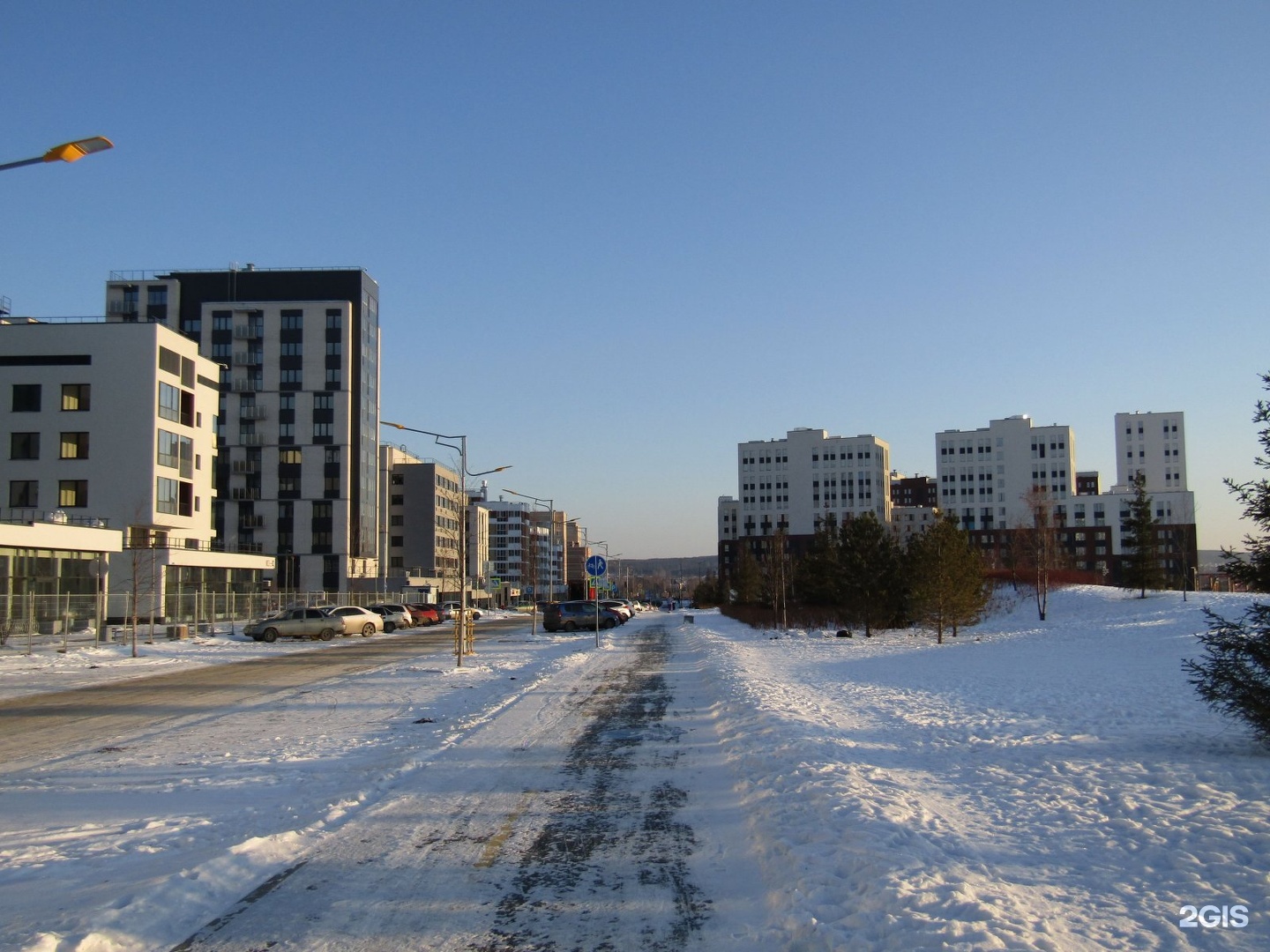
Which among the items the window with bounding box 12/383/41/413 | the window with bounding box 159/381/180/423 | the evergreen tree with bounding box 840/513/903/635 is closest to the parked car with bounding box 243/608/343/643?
the window with bounding box 159/381/180/423

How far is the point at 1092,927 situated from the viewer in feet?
17.8

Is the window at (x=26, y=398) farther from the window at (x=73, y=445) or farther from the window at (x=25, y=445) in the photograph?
the window at (x=73, y=445)

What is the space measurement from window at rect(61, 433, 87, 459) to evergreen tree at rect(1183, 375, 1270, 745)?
60882mm

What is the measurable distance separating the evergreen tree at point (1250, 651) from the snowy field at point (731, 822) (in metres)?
0.58

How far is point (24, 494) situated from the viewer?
56.2 metres

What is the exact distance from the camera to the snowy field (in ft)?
18.5

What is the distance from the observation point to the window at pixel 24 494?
55.7 m

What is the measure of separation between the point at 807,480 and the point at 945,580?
111m

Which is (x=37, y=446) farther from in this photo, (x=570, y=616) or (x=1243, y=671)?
(x=1243, y=671)

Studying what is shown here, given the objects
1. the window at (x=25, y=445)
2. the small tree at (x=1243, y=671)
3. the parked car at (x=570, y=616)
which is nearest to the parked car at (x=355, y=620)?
the parked car at (x=570, y=616)

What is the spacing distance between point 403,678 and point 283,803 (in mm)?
14683

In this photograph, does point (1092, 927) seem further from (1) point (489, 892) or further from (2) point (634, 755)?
(2) point (634, 755)

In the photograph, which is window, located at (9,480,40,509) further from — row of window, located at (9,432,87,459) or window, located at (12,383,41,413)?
window, located at (12,383,41,413)

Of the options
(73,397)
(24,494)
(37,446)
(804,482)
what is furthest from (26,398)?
(804,482)
